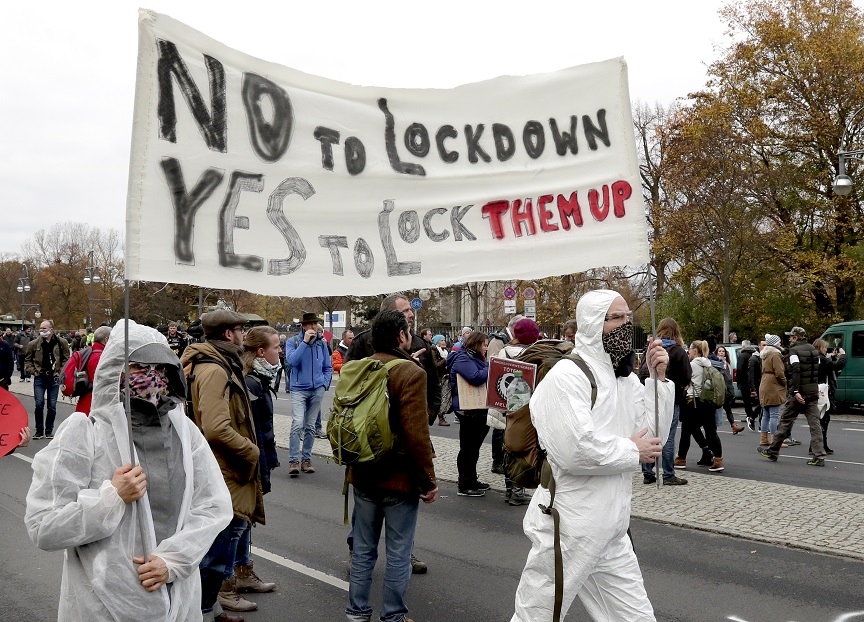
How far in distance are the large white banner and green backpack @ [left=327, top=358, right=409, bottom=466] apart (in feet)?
2.85

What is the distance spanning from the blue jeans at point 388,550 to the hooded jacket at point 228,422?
0.74m

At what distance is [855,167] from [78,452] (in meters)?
30.4

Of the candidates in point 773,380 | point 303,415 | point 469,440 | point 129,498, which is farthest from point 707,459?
point 129,498

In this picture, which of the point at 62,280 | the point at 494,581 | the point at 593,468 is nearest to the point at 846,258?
the point at 494,581

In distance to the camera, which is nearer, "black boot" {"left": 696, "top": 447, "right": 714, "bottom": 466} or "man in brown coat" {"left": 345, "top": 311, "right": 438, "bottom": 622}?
"man in brown coat" {"left": 345, "top": 311, "right": 438, "bottom": 622}

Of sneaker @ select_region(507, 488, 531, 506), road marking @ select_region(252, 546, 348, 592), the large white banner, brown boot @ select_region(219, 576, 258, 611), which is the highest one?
the large white banner

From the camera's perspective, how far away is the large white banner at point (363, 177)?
10.6 feet

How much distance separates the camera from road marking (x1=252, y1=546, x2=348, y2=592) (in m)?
5.84

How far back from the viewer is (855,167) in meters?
28.1

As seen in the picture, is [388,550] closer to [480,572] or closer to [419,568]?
[419,568]

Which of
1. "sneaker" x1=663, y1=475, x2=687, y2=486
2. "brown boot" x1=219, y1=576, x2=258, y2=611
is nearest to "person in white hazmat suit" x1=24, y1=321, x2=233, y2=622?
"brown boot" x1=219, y1=576, x2=258, y2=611

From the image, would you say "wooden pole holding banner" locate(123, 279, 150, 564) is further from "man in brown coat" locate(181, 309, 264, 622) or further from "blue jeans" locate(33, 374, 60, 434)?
"blue jeans" locate(33, 374, 60, 434)

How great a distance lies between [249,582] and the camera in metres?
5.63

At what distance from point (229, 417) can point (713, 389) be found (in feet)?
23.6
